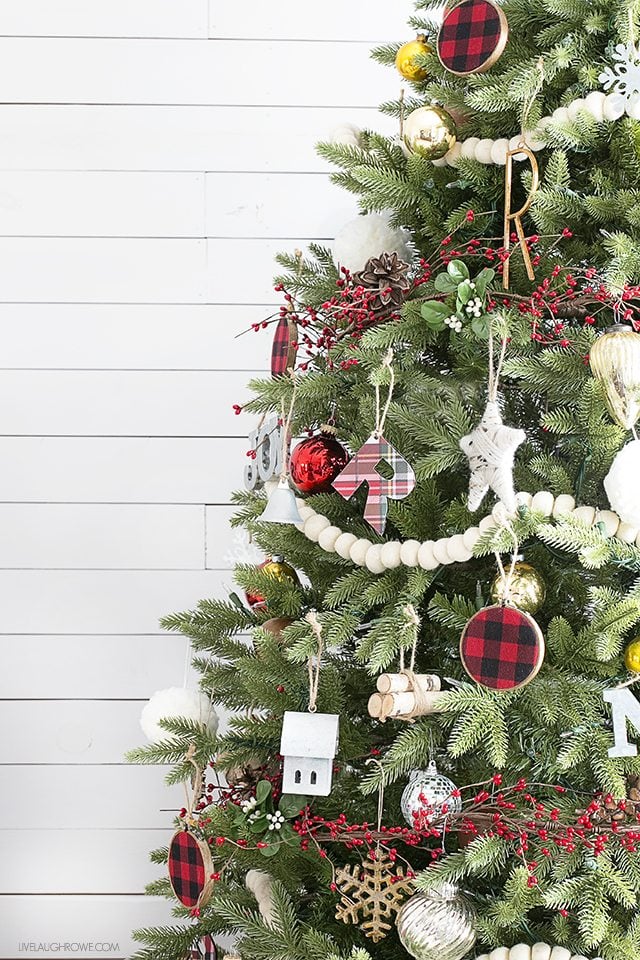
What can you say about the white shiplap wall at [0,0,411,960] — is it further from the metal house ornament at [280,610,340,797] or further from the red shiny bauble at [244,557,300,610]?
the metal house ornament at [280,610,340,797]

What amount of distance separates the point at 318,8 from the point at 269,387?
Result: 0.91 metres

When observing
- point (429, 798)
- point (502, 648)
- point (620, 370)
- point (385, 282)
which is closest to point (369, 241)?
point (385, 282)

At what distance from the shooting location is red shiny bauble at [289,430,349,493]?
1.03 meters

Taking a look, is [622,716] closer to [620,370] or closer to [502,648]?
[502,648]

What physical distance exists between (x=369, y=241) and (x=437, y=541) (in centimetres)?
39

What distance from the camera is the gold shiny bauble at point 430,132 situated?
38.4 inches

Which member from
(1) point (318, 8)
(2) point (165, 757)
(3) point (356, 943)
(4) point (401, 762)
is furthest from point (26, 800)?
(1) point (318, 8)

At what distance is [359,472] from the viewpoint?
0.91 meters

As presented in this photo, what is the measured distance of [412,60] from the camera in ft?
3.43

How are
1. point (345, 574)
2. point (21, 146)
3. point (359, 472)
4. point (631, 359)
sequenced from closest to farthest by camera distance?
point (631, 359) < point (359, 472) < point (345, 574) < point (21, 146)

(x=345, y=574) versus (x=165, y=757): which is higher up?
(x=345, y=574)

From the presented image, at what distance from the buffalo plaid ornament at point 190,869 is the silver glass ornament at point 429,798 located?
0.89ft


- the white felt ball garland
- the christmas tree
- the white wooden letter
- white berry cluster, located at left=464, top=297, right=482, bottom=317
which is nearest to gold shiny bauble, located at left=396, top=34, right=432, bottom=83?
the christmas tree

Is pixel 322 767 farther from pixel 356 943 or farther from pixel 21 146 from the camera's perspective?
A: pixel 21 146
